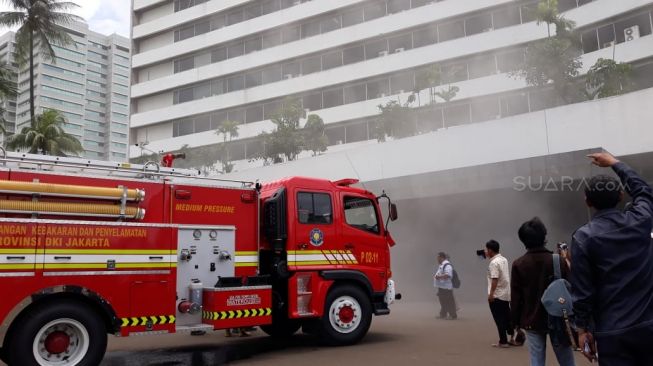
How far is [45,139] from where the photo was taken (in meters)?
24.2

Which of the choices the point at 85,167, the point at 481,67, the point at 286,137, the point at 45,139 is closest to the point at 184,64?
the point at 286,137

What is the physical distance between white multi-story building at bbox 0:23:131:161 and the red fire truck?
98.7 metres

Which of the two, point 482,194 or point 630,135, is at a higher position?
point 630,135

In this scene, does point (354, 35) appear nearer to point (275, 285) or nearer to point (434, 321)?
point (434, 321)

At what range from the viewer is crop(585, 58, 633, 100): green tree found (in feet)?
62.3

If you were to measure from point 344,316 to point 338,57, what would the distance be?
90.6 ft

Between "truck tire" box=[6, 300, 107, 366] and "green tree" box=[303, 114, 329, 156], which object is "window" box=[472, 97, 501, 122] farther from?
"truck tire" box=[6, 300, 107, 366]

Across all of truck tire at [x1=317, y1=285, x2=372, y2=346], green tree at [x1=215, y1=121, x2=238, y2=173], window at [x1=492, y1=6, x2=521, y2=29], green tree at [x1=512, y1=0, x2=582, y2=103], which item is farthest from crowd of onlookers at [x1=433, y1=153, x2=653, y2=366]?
green tree at [x1=215, y1=121, x2=238, y2=173]

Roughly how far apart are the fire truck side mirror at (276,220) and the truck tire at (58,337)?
240cm

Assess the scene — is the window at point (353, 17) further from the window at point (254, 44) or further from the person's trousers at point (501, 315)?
the person's trousers at point (501, 315)

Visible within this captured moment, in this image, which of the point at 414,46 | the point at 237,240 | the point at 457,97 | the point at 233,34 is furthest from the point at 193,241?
the point at 233,34

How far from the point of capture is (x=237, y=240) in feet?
22.5

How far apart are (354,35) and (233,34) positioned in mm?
9833

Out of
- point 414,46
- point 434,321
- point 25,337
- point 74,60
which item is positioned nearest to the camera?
point 25,337
